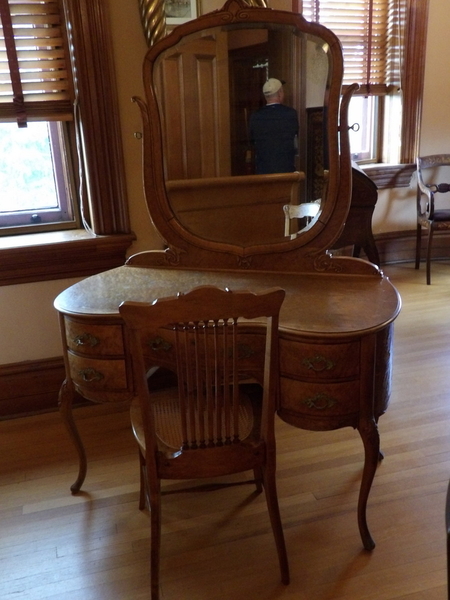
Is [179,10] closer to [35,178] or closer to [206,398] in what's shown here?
[35,178]

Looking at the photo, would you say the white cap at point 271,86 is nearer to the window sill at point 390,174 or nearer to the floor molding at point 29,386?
the floor molding at point 29,386

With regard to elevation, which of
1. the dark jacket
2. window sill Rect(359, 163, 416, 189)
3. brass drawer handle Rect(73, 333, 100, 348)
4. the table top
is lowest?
brass drawer handle Rect(73, 333, 100, 348)

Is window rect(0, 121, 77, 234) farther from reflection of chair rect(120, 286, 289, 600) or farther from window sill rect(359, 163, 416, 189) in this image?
window sill rect(359, 163, 416, 189)

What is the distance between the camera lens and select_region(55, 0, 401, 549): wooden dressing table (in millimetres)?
1564

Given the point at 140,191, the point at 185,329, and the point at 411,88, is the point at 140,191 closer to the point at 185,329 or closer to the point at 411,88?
the point at 185,329

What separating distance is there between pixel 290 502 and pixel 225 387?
72 cm

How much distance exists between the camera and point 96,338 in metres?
1.71

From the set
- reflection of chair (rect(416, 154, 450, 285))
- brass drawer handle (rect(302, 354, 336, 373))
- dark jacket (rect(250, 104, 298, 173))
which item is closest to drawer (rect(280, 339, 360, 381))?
brass drawer handle (rect(302, 354, 336, 373))

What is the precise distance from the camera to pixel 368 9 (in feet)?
13.9

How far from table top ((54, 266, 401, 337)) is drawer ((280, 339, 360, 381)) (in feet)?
0.17

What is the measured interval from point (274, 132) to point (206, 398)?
1061 mm

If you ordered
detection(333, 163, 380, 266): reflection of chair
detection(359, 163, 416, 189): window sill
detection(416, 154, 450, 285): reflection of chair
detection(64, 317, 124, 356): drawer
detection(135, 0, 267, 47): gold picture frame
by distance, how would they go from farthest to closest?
detection(359, 163, 416, 189): window sill
detection(416, 154, 450, 285): reflection of chair
detection(333, 163, 380, 266): reflection of chair
detection(135, 0, 267, 47): gold picture frame
detection(64, 317, 124, 356): drawer

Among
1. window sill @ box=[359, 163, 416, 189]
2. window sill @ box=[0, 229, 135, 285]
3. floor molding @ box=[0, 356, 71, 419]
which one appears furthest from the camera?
window sill @ box=[359, 163, 416, 189]

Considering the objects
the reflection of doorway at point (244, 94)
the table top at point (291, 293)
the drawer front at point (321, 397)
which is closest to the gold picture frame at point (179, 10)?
the reflection of doorway at point (244, 94)
